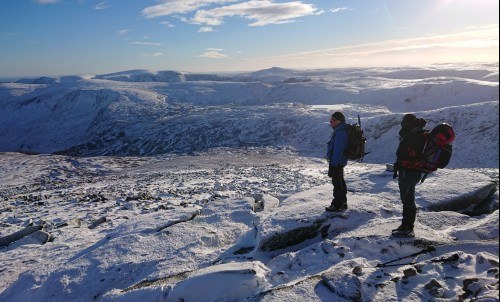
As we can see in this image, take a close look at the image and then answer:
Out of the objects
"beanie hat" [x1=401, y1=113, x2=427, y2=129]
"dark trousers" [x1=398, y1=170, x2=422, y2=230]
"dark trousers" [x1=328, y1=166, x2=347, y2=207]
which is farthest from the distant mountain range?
"beanie hat" [x1=401, y1=113, x2=427, y2=129]

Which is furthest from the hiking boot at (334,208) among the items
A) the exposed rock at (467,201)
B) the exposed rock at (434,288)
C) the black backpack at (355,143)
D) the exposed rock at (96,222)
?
the exposed rock at (96,222)

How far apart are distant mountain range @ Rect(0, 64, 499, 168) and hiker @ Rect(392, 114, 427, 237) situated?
2559cm

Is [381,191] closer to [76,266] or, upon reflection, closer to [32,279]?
[76,266]

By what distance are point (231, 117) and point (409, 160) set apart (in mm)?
50511

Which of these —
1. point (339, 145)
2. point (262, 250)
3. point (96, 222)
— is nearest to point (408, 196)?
point (339, 145)

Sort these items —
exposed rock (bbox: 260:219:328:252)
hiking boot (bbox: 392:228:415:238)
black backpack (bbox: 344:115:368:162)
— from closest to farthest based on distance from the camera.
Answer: hiking boot (bbox: 392:228:415:238), exposed rock (bbox: 260:219:328:252), black backpack (bbox: 344:115:368:162)

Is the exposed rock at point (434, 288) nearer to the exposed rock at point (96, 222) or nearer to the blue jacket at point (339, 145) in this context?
the blue jacket at point (339, 145)

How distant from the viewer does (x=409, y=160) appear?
663 cm

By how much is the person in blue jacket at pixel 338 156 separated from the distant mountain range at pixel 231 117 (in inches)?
988

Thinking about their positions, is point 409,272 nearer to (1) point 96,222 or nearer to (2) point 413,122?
(2) point 413,122

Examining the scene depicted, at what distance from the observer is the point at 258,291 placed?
5.42 metres

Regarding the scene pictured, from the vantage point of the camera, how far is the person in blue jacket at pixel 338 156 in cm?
811

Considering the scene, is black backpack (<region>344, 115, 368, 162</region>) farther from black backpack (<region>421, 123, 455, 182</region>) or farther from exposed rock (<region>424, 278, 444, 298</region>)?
exposed rock (<region>424, 278, 444, 298</region>)

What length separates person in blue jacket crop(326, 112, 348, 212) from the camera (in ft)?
26.6
